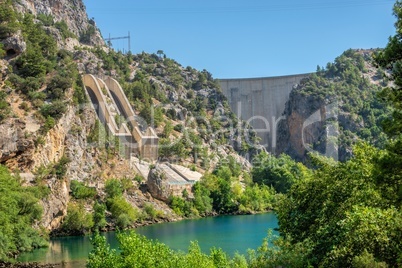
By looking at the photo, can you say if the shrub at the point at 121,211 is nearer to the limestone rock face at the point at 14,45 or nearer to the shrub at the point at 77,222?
the shrub at the point at 77,222

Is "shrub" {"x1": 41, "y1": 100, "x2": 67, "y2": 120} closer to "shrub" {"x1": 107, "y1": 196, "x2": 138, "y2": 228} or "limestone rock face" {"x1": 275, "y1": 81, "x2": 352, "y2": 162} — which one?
"shrub" {"x1": 107, "y1": 196, "x2": 138, "y2": 228}

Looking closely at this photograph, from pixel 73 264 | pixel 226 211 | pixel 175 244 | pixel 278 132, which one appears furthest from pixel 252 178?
pixel 73 264

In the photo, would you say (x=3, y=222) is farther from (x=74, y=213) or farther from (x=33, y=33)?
(x=33, y=33)

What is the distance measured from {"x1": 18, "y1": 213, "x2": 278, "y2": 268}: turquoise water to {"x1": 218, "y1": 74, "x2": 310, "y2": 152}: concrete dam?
52805mm

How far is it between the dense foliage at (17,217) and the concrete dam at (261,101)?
6893 cm

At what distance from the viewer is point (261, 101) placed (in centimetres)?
10469

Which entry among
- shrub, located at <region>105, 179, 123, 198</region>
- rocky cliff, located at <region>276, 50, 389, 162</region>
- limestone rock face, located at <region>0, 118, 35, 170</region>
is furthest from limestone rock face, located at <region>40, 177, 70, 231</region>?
rocky cliff, located at <region>276, 50, 389, 162</region>

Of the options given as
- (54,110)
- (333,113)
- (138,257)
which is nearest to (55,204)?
(54,110)

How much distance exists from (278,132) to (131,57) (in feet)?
108

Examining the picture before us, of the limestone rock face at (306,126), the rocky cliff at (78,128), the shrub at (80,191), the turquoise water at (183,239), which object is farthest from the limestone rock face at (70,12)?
the turquoise water at (183,239)

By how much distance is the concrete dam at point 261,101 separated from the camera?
105 metres

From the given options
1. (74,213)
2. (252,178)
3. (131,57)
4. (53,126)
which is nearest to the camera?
(74,213)

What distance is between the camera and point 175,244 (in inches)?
1373

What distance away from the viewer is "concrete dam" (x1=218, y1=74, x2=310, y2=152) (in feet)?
343
